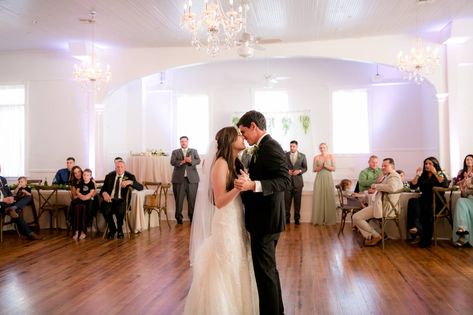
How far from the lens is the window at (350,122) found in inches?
439

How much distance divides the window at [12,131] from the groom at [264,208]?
8999 mm

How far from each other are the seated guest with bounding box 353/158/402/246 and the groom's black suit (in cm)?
333

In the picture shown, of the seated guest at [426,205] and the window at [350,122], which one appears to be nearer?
the seated guest at [426,205]

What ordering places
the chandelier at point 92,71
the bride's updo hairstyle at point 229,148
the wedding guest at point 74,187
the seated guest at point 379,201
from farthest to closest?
the chandelier at point 92,71 < the wedding guest at point 74,187 < the seated guest at point 379,201 < the bride's updo hairstyle at point 229,148

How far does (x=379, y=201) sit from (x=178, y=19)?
4.51 metres

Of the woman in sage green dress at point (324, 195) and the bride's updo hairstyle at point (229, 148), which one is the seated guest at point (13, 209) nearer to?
the woman in sage green dress at point (324, 195)

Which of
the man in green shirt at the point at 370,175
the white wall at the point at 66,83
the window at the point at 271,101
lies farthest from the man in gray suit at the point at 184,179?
the window at the point at 271,101

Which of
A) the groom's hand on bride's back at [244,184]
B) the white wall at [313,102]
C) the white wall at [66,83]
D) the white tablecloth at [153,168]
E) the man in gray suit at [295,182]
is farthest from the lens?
the white wall at [313,102]

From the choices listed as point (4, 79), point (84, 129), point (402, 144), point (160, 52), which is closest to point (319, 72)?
point (402, 144)

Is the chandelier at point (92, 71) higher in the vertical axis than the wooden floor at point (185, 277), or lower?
higher

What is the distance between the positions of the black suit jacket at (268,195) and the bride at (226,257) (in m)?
0.15

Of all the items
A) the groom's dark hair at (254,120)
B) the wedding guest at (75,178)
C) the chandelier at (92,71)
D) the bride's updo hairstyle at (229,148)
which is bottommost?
the wedding guest at (75,178)

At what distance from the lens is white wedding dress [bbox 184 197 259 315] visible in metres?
2.87

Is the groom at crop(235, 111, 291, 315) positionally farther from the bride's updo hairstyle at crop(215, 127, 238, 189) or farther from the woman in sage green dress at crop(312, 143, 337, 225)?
the woman in sage green dress at crop(312, 143, 337, 225)
